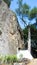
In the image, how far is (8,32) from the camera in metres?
23.9

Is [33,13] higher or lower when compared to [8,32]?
higher

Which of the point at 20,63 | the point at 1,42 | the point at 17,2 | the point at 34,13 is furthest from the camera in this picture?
the point at 17,2

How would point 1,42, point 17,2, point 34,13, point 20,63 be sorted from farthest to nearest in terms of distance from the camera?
point 17,2 → point 34,13 → point 1,42 → point 20,63

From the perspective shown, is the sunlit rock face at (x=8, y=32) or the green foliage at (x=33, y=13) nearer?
the sunlit rock face at (x=8, y=32)

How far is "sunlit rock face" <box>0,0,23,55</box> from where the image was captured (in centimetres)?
2330

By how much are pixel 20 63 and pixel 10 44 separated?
6.03m

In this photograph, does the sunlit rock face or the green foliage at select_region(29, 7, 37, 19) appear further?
the green foliage at select_region(29, 7, 37, 19)

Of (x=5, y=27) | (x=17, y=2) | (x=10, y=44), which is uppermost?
(x=17, y=2)

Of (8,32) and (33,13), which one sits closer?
(8,32)

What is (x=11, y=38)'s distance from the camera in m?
24.0

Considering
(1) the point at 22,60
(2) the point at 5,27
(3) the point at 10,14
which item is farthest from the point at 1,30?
(1) the point at 22,60

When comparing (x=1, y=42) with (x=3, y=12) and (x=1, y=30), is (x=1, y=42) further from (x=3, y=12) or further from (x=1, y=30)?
(x=3, y=12)

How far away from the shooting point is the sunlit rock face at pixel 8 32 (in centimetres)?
2330

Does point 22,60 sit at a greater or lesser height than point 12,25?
lesser
